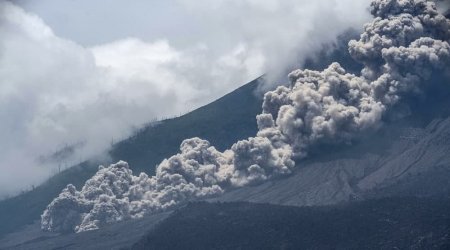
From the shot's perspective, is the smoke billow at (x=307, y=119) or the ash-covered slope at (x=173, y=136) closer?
the smoke billow at (x=307, y=119)

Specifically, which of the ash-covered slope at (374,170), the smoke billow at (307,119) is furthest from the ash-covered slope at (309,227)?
the smoke billow at (307,119)

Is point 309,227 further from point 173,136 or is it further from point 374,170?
A: point 173,136

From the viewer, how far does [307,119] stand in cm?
8550

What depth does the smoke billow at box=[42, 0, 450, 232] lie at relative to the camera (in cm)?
8462

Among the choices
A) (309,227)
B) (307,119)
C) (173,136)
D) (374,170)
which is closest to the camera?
(309,227)

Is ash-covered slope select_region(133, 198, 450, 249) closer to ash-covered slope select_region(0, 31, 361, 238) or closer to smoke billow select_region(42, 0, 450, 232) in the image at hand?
smoke billow select_region(42, 0, 450, 232)

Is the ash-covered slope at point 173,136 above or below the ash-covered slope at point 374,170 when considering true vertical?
above

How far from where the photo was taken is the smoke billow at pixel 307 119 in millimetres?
84625

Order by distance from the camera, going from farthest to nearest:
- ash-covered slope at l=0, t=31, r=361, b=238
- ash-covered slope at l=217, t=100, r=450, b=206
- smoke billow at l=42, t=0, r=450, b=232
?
ash-covered slope at l=0, t=31, r=361, b=238 < smoke billow at l=42, t=0, r=450, b=232 < ash-covered slope at l=217, t=100, r=450, b=206

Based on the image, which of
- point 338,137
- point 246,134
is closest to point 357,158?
point 338,137

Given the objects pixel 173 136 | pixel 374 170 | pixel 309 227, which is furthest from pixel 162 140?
pixel 309 227

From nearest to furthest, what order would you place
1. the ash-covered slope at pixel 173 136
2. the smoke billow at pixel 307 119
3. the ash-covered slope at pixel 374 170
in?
1. the ash-covered slope at pixel 374 170
2. the smoke billow at pixel 307 119
3. the ash-covered slope at pixel 173 136

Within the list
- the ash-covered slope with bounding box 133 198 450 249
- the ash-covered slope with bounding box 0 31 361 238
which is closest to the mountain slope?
the ash-covered slope with bounding box 0 31 361 238

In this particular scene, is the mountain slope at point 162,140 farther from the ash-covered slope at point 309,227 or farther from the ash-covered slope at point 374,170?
the ash-covered slope at point 309,227
